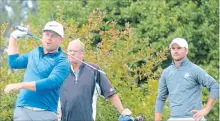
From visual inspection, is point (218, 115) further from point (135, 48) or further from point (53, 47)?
point (53, 47)

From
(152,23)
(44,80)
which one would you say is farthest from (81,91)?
(152,23)

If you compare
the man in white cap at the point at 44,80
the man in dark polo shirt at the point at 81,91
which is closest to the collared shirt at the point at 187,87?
the man in dark polo shirt at the point at 81,91

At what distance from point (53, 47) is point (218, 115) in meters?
8.47

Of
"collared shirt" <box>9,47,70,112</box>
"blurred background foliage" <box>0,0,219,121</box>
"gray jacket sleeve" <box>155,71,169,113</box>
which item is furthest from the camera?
"blurred background foliage" <box>0,0,219,121</box>

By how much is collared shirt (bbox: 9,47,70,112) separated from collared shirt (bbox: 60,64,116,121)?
178 centimetres

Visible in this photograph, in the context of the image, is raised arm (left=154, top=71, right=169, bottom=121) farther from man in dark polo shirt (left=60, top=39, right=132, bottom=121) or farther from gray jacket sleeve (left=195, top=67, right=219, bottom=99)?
man in dark polo shirt (left=60, top=39, right=132, bottom=121)

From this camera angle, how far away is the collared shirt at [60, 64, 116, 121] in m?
8.63

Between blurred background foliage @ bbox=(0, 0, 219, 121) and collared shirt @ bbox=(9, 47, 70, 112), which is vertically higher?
blurred background foliage @ bbox=(0, 0, 219, 121)

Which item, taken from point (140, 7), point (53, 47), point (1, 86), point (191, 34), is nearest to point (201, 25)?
point (191, 34)

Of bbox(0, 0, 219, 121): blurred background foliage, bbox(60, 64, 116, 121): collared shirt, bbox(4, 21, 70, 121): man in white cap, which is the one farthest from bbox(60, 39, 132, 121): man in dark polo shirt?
bbox(0, 0, 219, 121): blurred background foliage

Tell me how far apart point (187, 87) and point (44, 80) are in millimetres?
2830

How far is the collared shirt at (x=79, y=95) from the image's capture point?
863 centimetres

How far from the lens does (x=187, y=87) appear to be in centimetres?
880

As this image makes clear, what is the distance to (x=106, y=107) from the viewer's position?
1050 cm
